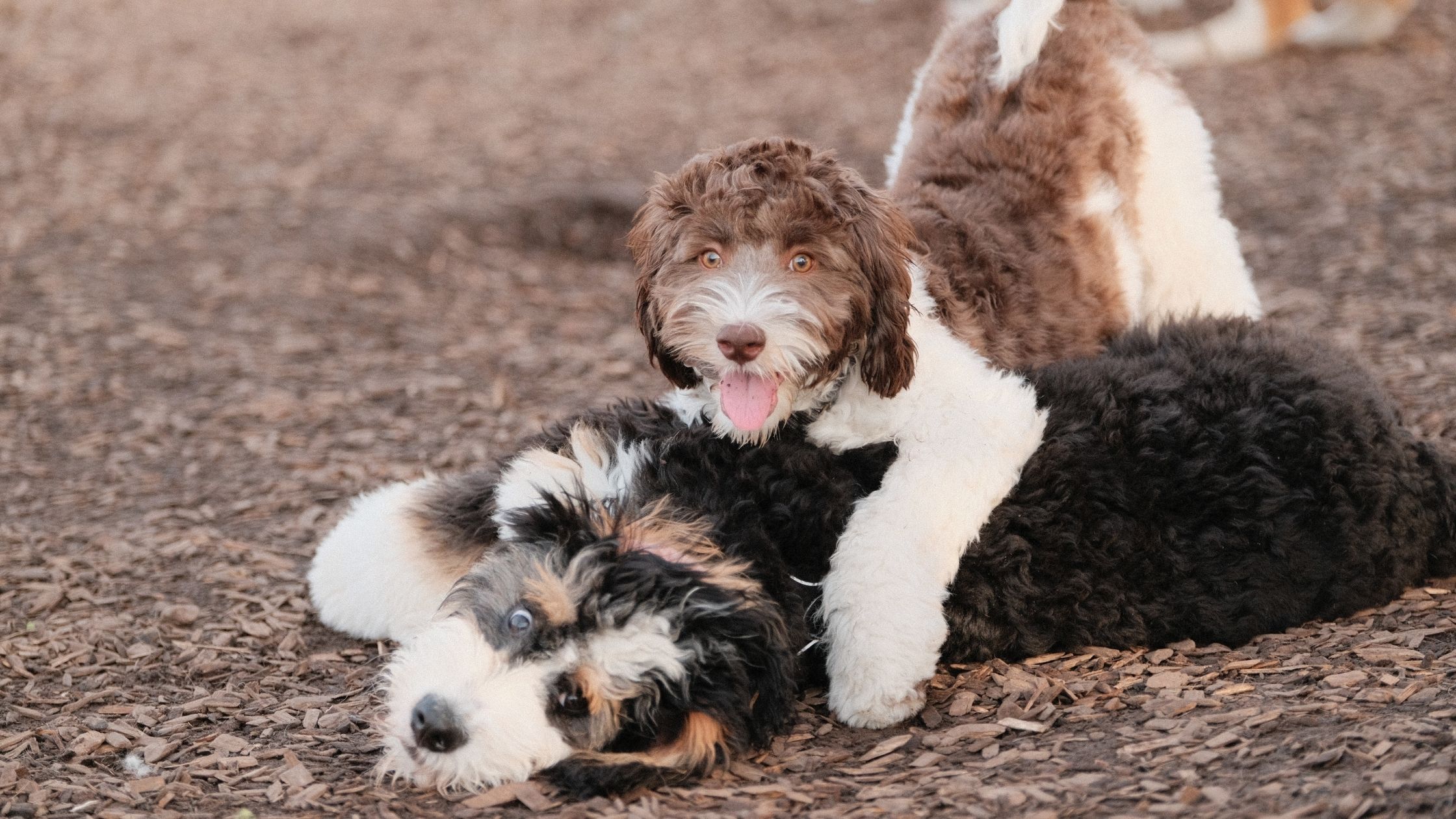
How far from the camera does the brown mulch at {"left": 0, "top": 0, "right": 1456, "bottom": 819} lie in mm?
3510

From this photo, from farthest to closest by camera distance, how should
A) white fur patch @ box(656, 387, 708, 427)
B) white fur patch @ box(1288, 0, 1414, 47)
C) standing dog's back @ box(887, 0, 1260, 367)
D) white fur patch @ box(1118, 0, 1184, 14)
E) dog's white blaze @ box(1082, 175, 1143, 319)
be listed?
white fur patch @ box(1118, 0, 1184, 14), white fur patch @ box(1288, 0, 1414, 47), dog's white blaze @ box(1082, 175, 1143, 319), standing dog's back @ box(887, 0, 1260, 367), white fur patch @ box(656, 387, 708, 427)

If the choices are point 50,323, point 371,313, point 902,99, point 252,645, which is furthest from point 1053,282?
point 902,99

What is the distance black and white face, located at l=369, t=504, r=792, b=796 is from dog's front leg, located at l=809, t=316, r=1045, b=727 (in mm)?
283

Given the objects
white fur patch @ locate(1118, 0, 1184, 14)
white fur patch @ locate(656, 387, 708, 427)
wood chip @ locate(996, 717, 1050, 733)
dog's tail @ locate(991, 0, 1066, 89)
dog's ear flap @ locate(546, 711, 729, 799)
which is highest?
white fur patch @ locate(1118, 0, 1184, 14)

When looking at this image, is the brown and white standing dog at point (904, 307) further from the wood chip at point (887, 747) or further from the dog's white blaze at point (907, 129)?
the dog's white blaze at point (907, 129)

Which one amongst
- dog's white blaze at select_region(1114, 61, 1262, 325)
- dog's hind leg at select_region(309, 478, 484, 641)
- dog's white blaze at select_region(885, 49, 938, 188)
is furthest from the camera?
dog's white blaze at select_region(885, 49, 938, 188)

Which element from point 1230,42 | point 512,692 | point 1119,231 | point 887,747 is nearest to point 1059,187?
point 1119,231

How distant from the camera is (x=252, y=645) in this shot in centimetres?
446

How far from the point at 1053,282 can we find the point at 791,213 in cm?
153

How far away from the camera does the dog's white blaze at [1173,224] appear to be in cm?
541

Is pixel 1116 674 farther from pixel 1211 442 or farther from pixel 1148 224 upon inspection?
pixel 1148 224

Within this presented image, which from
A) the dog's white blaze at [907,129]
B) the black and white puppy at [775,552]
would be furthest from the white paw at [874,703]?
the dog's white blaze at [907,129]

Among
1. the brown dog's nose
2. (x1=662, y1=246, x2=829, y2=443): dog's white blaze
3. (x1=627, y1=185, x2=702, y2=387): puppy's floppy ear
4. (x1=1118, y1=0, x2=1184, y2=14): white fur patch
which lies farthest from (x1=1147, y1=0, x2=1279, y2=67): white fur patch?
the brown dog's nose

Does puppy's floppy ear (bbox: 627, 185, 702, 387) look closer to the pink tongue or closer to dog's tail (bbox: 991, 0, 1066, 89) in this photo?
the pink tongue
